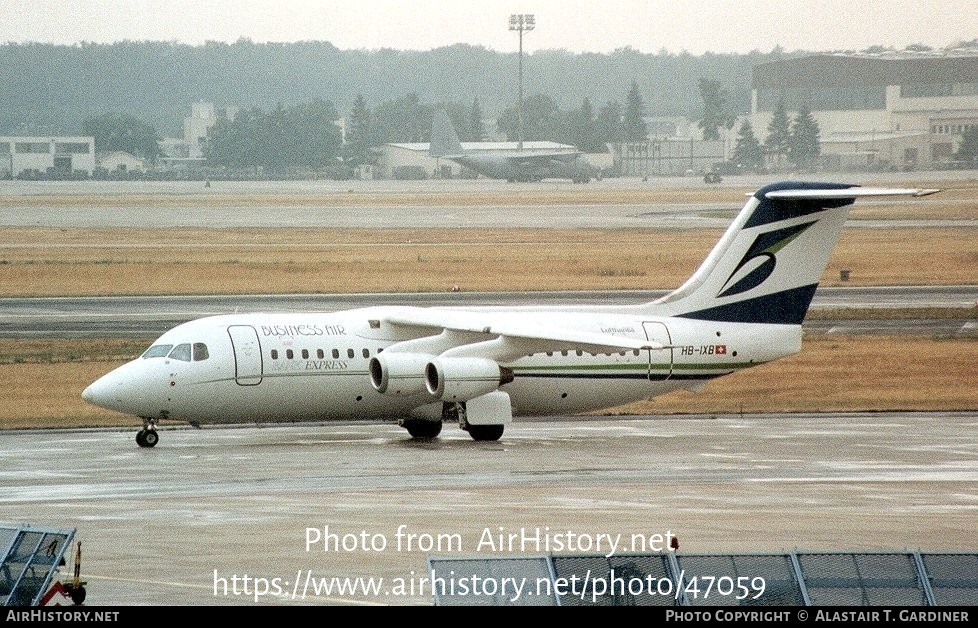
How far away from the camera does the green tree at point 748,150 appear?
159 metres

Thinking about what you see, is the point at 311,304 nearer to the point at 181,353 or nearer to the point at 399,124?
the point at 181,353

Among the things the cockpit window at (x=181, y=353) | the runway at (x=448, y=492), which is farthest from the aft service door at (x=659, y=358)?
the cockpit window at (x=181, y=353)

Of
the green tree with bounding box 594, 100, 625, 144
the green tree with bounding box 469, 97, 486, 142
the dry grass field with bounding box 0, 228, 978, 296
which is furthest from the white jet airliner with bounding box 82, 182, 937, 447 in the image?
the green tree with bounding box 469, 97, 486, 142

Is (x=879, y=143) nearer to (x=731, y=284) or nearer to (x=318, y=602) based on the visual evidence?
(x=731, y=284)

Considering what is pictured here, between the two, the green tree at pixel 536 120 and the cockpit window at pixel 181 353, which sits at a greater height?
the green tree at pixel 536 120

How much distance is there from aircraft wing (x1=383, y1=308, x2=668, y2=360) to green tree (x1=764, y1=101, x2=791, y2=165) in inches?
4490

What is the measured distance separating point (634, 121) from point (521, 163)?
25835 millimetres

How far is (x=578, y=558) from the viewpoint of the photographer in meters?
16.1

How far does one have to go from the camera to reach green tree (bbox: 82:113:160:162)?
184500 millimetres

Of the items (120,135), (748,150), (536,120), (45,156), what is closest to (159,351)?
(748,150)

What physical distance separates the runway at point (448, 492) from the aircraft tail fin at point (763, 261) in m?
2.73

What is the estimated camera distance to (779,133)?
15088 cm

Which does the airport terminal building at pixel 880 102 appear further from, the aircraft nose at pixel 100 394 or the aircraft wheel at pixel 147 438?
the aircraft nose at pixel 100 394

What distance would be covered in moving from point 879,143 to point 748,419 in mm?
101597
